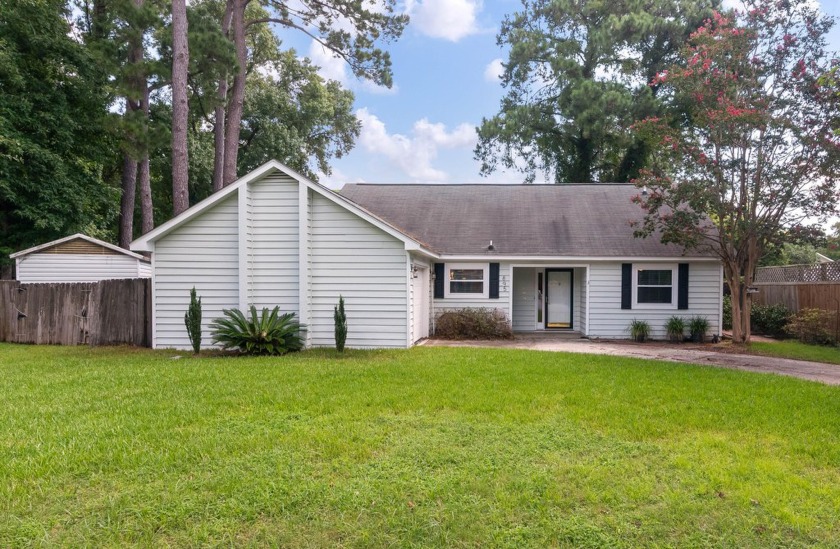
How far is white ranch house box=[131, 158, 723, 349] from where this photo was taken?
33.2 feet

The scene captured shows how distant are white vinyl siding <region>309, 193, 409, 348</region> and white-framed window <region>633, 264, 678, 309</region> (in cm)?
678

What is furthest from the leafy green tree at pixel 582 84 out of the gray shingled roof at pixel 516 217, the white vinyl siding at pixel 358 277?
the white vinyl siding at pixel 358 277

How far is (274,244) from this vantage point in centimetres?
1017

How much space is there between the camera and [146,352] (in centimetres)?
988

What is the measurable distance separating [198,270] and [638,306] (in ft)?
36.7

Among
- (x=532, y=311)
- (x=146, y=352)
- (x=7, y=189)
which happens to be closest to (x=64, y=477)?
(x=146, y=352)

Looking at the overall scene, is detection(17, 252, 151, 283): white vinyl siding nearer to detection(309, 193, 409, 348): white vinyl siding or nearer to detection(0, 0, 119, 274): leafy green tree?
detection(0, 0, 119, 274): leafy green tree

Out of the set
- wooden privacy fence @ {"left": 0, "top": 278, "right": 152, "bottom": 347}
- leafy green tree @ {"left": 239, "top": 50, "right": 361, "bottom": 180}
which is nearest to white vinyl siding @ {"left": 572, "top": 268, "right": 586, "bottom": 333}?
wooden privacy fence @ {"left": 0, "top": 278, "right": 152, "bottom": 347}

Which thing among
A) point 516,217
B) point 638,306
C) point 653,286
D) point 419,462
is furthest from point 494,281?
point 419,462

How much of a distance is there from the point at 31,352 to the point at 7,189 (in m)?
8.94

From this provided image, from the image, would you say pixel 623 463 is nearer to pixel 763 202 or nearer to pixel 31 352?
pixel 763 202

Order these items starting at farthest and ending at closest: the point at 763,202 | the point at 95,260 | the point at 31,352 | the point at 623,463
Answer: the point at 95,260
the point at 763,202
the point at 31,352
the point at 623,463

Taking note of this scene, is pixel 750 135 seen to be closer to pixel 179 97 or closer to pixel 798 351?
pixel 798 351

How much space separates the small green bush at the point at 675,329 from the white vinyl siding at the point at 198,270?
11.0 meters
